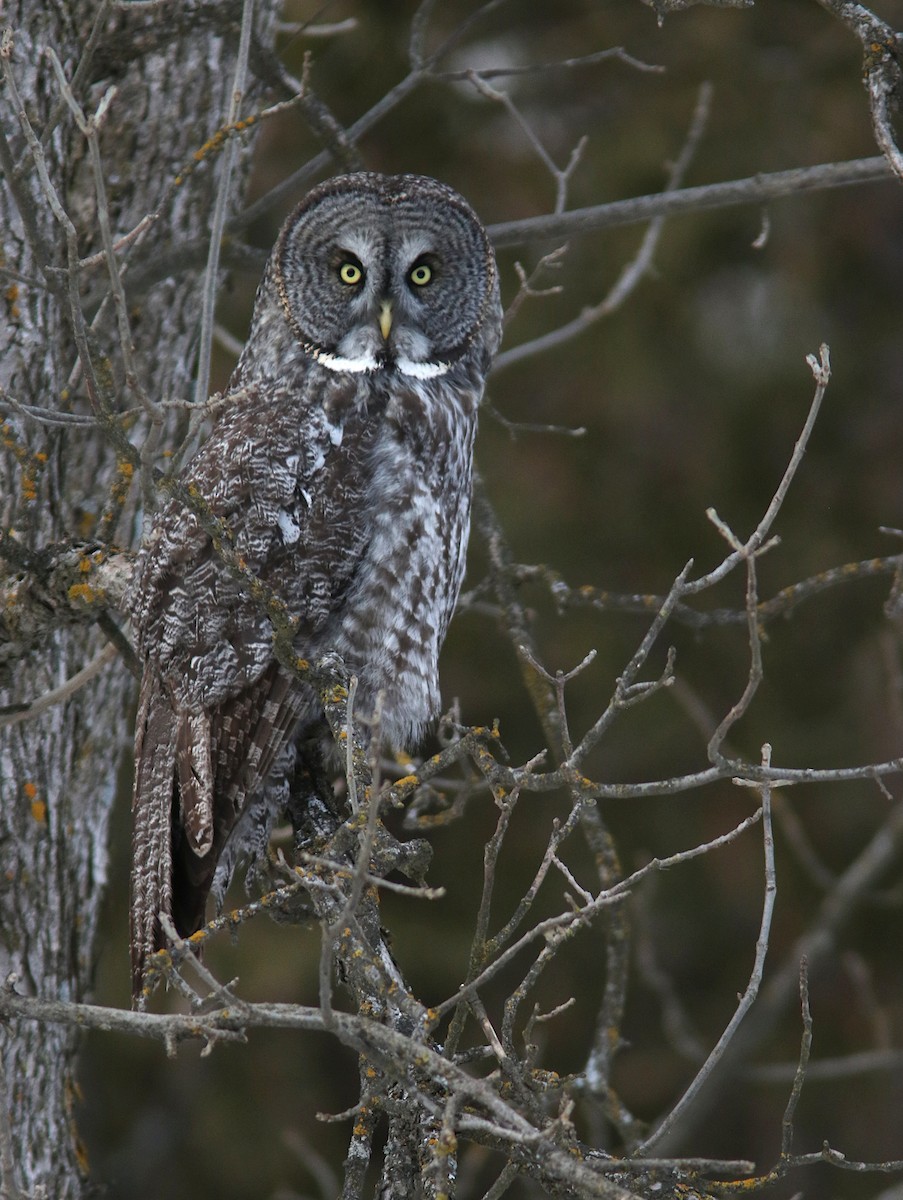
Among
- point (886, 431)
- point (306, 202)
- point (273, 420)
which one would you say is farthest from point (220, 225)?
point (886, 431)

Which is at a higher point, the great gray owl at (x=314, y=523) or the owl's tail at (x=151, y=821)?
the great gray owl at (x=314, y=523)

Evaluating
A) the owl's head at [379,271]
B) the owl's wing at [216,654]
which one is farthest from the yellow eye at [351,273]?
the owl's wing at [216,654]

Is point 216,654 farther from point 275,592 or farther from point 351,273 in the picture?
point 351,273

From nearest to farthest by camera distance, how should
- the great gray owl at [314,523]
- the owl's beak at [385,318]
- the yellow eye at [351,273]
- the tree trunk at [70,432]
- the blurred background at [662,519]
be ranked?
the great gray owl at [314,523] → the tree trunk at [70,432] → the owl's beak at [385,318] → the yellow eye at [351,273] → the blurred background at [662,519]

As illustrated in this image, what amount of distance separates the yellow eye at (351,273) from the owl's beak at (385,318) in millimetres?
108

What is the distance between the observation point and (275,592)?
3.54 meters

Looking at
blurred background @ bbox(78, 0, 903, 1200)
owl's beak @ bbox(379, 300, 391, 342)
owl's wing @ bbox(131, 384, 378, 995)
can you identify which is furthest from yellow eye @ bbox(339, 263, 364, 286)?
blurred background @ bbox(78, 0, 903, 1200)

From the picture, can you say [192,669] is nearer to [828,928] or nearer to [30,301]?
[30,301]

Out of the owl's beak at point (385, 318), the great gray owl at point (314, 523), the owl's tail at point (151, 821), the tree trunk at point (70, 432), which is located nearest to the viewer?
the owl's tail at point (151, 821)

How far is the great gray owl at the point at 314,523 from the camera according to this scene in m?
3.48

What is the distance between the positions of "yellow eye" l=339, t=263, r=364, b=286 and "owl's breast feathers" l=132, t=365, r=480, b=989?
0.31 meters

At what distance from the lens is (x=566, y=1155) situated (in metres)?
2.02

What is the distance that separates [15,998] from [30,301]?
183 cm

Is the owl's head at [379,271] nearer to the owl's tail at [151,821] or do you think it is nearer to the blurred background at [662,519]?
the owl's tail at [151,821]
